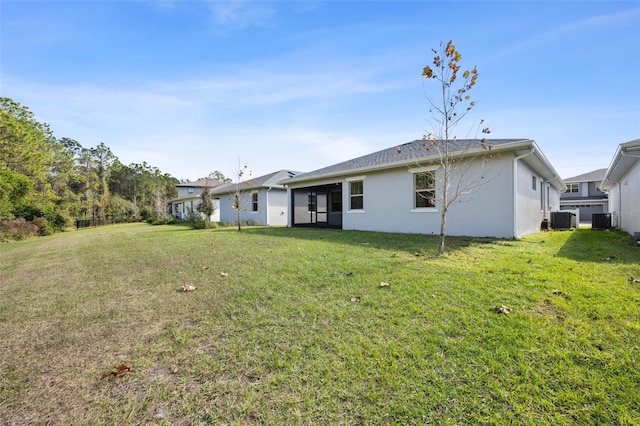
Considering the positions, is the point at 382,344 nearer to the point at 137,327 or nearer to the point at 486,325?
the point at 486,325

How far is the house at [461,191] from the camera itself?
890 centimetres

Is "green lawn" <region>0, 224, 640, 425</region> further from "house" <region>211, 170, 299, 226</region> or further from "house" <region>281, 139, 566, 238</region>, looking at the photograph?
"house" <region>211, 170, 299, 226</region>

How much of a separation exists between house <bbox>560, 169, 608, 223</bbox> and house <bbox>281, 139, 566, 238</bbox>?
21331mm

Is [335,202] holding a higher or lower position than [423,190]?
lower

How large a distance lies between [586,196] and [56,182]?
56145 millimetres

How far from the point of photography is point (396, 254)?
6.43 metres

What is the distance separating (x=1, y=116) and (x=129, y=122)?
12.5m

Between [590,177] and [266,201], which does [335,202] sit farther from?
[590,177]

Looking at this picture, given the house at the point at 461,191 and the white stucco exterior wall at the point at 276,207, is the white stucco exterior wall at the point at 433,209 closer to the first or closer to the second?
the house at the point at 461,191

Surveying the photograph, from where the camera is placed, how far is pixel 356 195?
13695 millimetres

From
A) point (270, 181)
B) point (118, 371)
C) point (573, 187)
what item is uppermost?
point (270, 181)

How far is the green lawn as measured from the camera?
1.87 m

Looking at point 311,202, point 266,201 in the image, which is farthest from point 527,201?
point 266,201

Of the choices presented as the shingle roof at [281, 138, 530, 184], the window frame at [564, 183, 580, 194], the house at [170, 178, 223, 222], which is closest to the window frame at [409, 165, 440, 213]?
the shingle roof at [281, 138, 530, 184]
